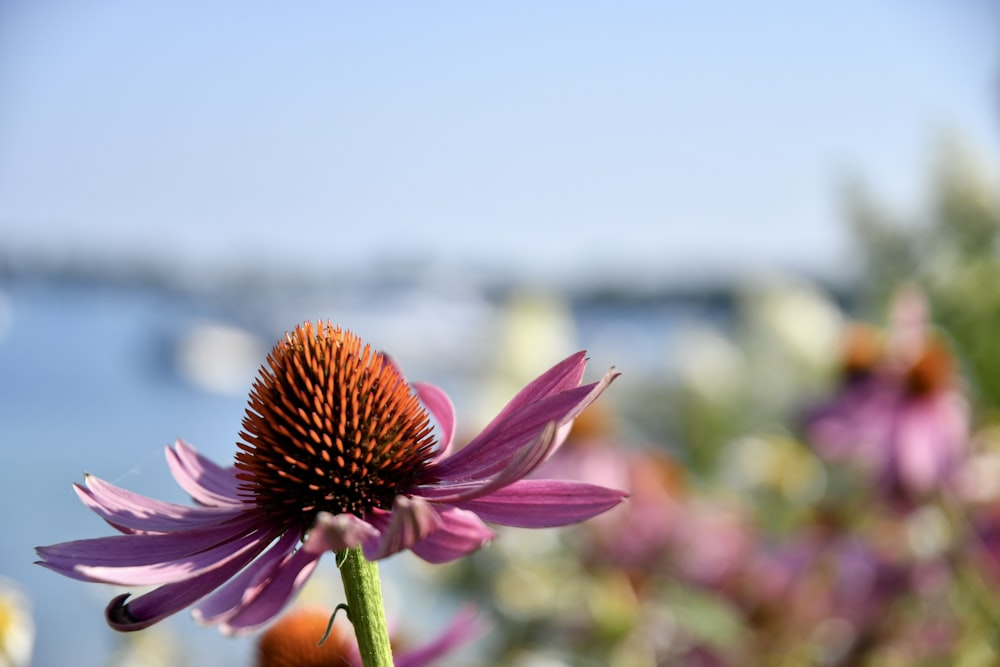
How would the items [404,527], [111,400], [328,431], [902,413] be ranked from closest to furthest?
[404,527], [328,431], [902,413], [111,400]

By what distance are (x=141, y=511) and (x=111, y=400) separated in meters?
2.97

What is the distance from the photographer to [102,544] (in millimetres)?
252

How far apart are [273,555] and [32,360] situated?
3.23 metres

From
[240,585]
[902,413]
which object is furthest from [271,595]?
[902,413]

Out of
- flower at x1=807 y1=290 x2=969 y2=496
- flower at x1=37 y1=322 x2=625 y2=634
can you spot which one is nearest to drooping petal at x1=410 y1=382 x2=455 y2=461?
flower at x1=37 y1=322 x2=625 y2=634

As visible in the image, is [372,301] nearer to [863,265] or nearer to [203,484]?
[863,265]

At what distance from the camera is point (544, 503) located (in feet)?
0.85

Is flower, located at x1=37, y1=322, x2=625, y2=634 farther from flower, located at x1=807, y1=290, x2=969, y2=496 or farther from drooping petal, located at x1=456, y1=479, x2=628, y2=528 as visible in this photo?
flower, located at x1=807, y1=290, x2=969, y2=496

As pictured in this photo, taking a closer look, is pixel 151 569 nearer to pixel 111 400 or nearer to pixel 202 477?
pixel 202 477

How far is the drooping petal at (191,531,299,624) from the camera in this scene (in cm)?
25

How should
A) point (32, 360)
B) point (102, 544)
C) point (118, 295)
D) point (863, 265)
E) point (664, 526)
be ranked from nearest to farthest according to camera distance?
point (102, 544), point (664, 526), point (863, 265), point (32, 360), point (118, 295)

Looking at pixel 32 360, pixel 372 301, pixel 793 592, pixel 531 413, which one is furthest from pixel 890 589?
pixel 372 301

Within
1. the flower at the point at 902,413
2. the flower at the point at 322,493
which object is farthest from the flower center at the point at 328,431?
the flower at the point at 902,413

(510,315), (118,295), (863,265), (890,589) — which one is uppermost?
(118,295)
